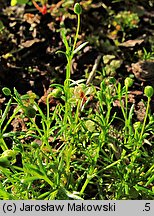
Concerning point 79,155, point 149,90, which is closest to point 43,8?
point 79,155

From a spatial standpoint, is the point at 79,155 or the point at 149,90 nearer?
the point at 149,90

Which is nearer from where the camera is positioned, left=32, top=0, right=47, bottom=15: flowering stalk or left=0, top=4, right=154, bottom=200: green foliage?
left=0, top=4, right=154, bottom=200: green foliage

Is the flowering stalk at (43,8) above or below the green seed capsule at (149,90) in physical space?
above

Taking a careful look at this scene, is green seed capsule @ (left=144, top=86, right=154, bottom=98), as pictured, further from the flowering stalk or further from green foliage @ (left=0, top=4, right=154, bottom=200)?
the flowering stalk

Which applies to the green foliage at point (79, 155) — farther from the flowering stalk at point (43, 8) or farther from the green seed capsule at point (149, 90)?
the flowering stalk at point (43, 8)

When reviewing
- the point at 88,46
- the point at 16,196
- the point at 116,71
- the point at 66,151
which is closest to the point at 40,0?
the point at 88,46

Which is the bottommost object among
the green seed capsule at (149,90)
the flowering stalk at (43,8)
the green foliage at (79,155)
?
the green foliage at (79,155)

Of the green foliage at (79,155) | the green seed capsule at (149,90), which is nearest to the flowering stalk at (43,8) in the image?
the green foliage at (79,155)

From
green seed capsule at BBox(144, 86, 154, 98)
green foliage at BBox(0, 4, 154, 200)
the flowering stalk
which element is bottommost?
green foliage at BBox(0, 4, 154, 200)

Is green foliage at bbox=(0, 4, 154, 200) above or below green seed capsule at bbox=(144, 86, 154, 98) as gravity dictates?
below

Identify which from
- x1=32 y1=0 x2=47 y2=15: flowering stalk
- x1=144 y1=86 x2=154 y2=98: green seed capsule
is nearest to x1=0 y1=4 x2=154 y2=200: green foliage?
x1=144 y1=86 x2=154 y2=98: green seed capsule

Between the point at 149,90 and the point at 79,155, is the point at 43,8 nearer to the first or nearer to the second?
the point at 79,155

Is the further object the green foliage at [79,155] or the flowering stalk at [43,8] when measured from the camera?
the flowering stalk at [43,8]
